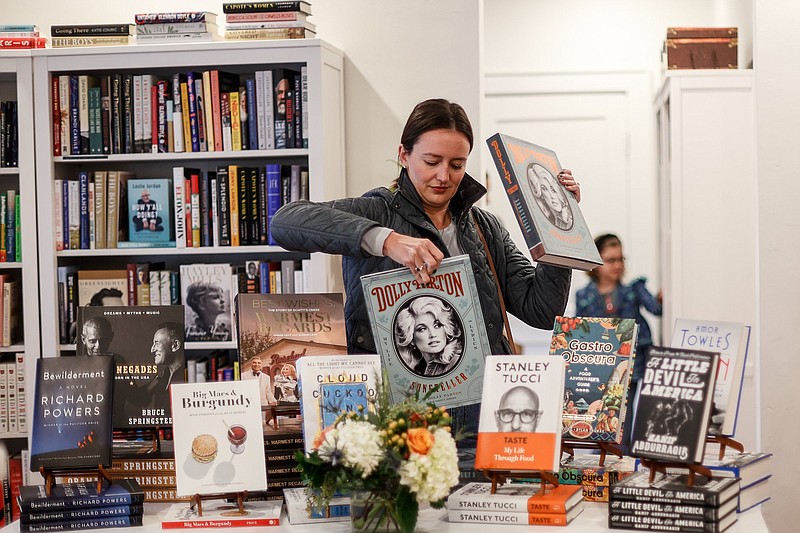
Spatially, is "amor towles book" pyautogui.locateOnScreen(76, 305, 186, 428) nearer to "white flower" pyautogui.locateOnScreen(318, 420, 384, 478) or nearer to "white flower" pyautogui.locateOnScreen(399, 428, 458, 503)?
"white flower" pyautogui.locateOnScreen(318, 420, 384, 478)

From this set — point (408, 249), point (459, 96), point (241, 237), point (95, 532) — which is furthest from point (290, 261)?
point (95, 532)

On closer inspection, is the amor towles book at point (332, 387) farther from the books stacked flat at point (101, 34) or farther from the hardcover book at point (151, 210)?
the books stacked flat at point (101, 34)

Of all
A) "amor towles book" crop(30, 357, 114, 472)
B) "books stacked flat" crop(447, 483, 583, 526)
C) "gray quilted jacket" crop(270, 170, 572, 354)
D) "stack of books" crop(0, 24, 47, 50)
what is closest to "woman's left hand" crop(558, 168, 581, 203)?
"gray quilted jacket" crop(270, 170, 572, 354)

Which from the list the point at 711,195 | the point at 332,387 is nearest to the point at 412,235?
the point at 332,387

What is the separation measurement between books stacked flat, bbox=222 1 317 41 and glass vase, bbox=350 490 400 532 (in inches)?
86.0

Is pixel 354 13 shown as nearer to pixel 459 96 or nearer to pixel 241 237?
pixel 459 96

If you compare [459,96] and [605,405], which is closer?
[605,405]

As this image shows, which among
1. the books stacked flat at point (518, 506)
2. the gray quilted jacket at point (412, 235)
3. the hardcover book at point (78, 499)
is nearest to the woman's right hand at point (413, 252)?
the gray quilted jacket at point (412, 235)

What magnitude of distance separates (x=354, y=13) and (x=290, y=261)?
104cm

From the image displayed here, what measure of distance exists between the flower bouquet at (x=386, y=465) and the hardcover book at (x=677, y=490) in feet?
1.14

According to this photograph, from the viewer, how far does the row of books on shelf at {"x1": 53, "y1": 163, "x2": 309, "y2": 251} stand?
11.3 ft

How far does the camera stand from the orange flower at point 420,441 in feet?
5.19

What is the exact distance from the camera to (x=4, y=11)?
3822mm

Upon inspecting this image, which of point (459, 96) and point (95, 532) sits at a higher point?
point (459, 96)
